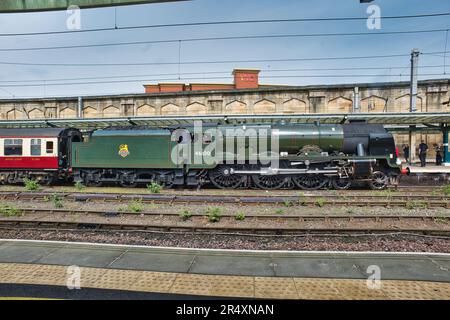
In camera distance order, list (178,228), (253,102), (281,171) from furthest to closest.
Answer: (253,102), (281,171), (178,228)

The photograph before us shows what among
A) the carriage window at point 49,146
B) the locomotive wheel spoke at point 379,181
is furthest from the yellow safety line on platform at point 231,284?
the carriage window at point 49,146

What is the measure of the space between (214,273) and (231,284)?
517 millimetres

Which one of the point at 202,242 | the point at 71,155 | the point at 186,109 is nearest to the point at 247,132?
the point at 202,242

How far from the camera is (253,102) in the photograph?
1060 inches

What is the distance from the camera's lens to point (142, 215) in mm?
9469

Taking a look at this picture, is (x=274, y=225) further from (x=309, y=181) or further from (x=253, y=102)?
(x=253, y=102)

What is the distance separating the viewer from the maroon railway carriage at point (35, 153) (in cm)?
1583

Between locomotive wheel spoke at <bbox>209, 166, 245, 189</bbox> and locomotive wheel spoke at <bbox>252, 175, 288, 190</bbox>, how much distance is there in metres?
0.68

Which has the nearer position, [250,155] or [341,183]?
[250,155]

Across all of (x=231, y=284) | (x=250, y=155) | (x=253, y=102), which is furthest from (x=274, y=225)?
(x=253, y=102)

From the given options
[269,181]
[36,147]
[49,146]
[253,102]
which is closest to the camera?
[269,181]

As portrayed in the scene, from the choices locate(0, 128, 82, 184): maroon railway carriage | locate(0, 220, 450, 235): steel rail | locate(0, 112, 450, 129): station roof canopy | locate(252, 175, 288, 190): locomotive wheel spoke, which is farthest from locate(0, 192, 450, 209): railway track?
locate(0, 112, 450, 129): station roof canopy

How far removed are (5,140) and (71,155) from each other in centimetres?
375
